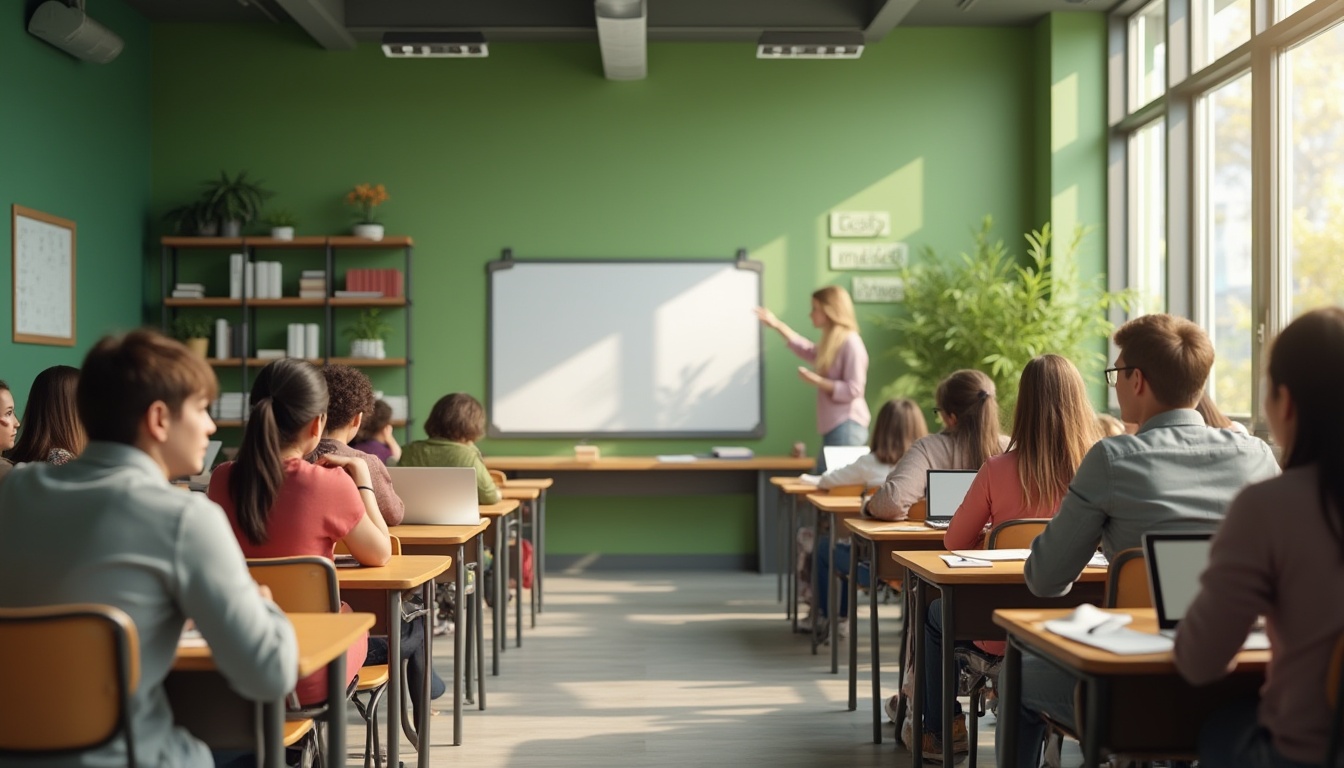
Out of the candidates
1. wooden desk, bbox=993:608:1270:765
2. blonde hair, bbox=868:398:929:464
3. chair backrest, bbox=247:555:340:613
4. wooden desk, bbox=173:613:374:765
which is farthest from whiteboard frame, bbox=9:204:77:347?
wooden desk, bbox=993:608:1270:765

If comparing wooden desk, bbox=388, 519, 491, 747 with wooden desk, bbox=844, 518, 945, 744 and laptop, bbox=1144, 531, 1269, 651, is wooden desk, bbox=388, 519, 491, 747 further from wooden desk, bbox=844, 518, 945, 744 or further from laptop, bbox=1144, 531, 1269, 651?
laptop, bbox=1144, 531, 1269, 651

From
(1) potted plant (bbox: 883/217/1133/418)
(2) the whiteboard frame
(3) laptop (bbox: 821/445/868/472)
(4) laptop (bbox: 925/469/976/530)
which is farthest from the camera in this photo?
(1) potted plant (bbox: 883/217/1133/418)

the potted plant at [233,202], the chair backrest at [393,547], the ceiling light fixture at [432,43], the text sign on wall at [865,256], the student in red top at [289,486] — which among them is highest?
the ceiling light fixture at [432,43]

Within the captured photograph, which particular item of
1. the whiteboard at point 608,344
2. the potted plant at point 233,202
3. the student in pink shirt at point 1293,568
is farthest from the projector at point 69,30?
the student in pink shirt at point 1293,568

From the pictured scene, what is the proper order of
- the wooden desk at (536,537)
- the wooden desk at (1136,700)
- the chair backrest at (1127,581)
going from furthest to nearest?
1. the wooden desk at (536,537)
2. the chair backrest at (1127,581)
3. the wooden desk at (1136,700)

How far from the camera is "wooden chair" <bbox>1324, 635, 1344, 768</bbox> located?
1.64 meters

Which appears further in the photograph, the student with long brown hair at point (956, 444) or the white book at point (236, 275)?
the white book at point (236, 275)

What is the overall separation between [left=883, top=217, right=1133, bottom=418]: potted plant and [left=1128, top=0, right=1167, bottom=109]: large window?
91 centimetres

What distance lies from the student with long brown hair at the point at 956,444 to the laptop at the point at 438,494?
1.33m

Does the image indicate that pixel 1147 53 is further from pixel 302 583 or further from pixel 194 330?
pixel 302 583

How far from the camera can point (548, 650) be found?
17.9 ft

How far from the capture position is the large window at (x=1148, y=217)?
731 centimetres

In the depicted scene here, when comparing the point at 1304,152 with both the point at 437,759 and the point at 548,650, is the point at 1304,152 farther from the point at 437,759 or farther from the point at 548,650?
the point at 437,759

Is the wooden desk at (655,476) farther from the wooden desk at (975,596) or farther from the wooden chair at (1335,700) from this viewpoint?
the wooden chair at (1335,700)
